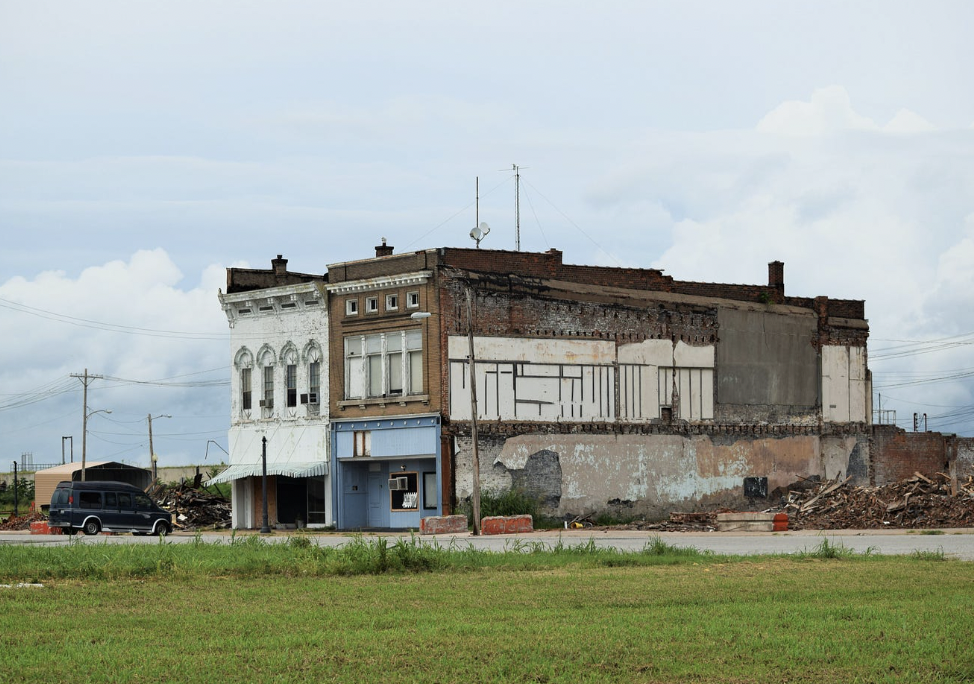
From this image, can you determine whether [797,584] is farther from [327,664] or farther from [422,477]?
[422,477]

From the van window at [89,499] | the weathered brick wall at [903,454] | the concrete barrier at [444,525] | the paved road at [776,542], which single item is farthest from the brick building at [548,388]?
the van window at [89,499]

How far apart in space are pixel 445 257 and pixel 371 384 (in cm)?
598

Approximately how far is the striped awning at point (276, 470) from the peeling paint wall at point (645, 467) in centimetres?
653

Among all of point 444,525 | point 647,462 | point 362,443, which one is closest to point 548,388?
point 647,462

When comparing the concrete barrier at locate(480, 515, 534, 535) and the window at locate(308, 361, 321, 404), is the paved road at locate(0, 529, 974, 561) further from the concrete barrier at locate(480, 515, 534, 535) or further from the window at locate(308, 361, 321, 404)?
the window at locate(308, 361, 321, 404)

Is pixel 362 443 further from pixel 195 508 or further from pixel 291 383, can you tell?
pixel 195 508

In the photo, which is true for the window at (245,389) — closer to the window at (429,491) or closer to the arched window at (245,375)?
the arched window at (245,375)

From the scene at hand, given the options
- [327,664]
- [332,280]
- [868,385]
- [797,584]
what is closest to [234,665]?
[327,664]

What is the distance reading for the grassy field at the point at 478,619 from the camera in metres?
10.3

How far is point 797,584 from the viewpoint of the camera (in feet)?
53.8

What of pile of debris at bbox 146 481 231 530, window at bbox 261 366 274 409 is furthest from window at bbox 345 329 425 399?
pile of debris at bbox 146 481 231 530

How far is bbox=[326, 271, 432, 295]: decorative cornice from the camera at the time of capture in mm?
46188

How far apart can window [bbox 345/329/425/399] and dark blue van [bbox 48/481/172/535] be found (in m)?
8.85

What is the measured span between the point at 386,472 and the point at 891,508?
1916 centimetres
